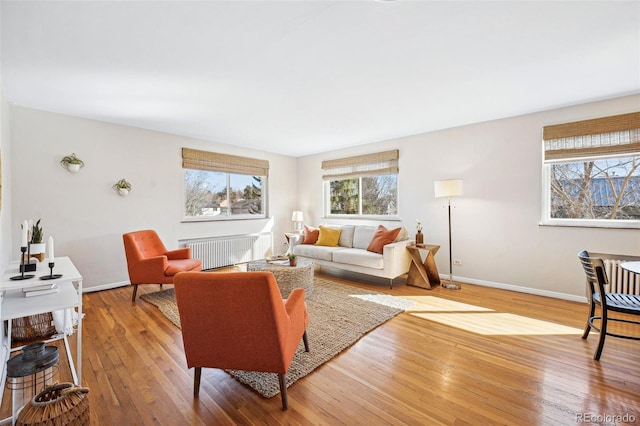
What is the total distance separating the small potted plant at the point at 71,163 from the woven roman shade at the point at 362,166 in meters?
4.16

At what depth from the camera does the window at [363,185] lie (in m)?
5.14

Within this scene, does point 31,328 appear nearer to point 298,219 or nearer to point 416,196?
point 298,219

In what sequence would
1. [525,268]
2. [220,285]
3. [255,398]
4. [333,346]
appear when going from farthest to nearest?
1. [525,268]
2. [333,346]
3. [255,398]
4. [220,285]

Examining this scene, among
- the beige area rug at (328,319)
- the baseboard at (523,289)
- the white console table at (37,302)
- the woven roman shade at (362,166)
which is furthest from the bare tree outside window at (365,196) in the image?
the white console table at (37,302)

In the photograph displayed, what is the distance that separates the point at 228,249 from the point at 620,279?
559cm

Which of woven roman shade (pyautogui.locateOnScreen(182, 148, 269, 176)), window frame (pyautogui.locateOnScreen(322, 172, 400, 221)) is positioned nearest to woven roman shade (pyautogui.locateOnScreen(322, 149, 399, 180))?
window frame (pyautogui.locateOnScreen(322, 172, 400, 221))

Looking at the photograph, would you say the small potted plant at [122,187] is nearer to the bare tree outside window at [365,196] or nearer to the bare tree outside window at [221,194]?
the bare tree outside window at [221,194]

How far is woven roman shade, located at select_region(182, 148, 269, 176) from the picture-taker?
479 cm

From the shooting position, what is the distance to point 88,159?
3814 millimetres

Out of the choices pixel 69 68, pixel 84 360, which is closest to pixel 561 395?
pixel 84 360

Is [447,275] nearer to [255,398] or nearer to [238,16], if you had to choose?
[255,398]

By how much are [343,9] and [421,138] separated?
3334mm

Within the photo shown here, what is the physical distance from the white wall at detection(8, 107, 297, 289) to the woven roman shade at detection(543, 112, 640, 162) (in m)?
5.35

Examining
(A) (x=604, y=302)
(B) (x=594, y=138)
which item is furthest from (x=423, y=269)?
(B) (x=594, y=138)
